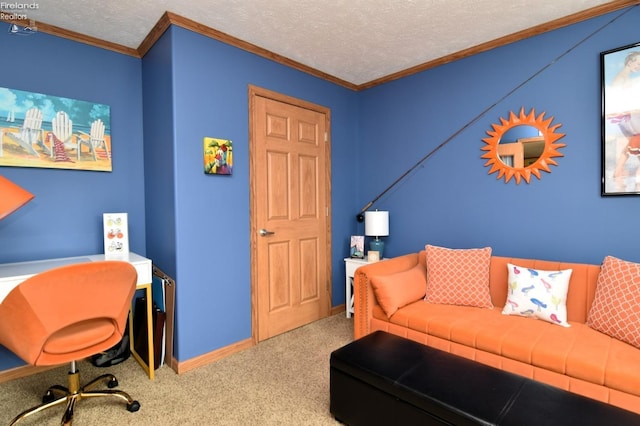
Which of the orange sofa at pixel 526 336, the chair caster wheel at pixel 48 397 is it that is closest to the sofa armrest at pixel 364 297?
the orange sofa at pixel 526 336

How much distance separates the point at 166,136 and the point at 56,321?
1.39m

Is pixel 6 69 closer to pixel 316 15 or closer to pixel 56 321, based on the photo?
pixel 56 321

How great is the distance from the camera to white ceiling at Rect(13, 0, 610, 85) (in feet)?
7.09

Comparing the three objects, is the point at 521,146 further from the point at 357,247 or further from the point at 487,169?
the point at 357,247

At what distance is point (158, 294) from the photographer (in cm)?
256

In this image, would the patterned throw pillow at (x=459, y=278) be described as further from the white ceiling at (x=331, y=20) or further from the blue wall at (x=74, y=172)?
the blue wall at (x=74, y=172)

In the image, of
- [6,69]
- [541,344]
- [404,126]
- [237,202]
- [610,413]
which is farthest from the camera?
[404,126]

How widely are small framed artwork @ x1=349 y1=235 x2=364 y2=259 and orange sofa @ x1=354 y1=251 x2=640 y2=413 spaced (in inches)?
27.8

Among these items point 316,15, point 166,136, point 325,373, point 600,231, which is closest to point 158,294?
point 166,136

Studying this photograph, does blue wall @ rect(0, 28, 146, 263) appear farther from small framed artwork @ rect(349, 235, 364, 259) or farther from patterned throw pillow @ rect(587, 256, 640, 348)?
patterned throw pillow @ rect(587, 256, 640, 348)

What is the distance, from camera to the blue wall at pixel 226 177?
2.30 m

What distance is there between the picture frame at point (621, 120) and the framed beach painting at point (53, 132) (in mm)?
3641

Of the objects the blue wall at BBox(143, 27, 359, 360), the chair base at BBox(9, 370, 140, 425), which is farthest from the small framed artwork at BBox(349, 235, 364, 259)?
the chair base at BBox(9, 370, 140, 425)

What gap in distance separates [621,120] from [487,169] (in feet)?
2.87
